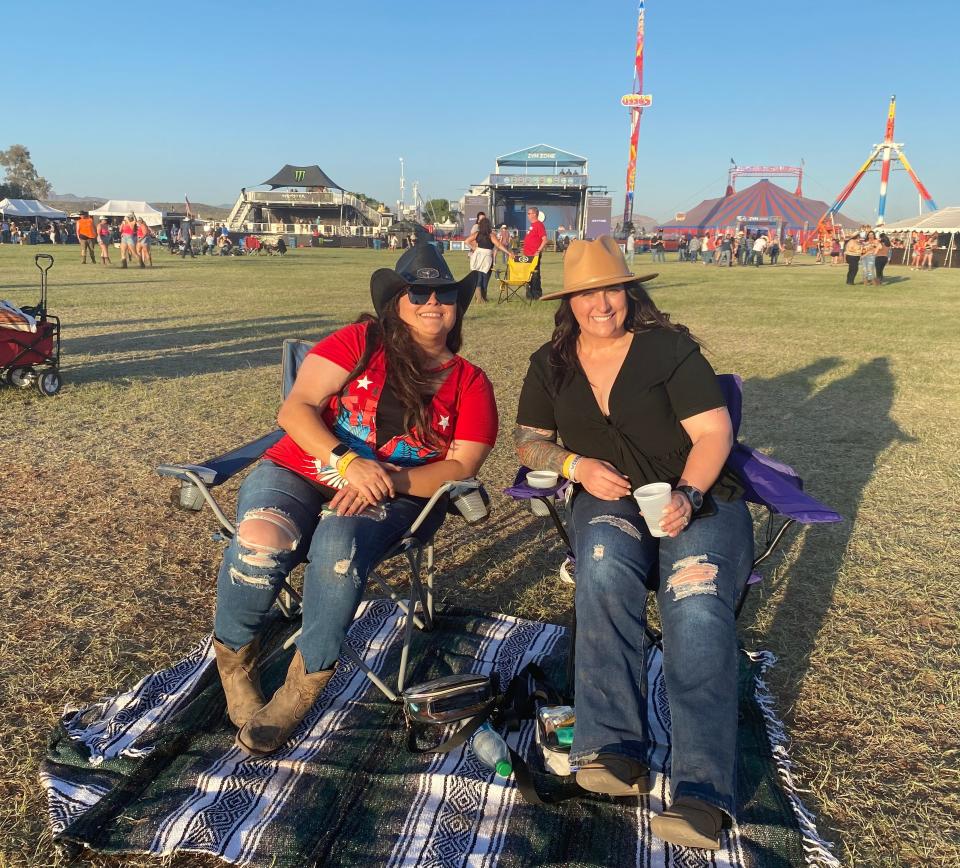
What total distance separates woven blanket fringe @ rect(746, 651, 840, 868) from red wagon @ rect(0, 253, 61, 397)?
19.3 ft

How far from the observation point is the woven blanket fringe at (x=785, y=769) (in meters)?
1.93

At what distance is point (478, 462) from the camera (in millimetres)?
2738

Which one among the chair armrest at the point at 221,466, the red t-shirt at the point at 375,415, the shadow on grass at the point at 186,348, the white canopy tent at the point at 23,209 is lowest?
the shadow on grass at the point at 186,348

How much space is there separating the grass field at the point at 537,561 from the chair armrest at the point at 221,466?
2.48 feet

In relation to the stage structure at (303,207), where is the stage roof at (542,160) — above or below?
above

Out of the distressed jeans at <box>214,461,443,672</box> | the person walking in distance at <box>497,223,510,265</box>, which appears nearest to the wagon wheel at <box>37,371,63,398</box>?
the distressed jeans at <box>214,461,443,672</box>

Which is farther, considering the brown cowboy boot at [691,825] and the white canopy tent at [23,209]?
the white canopy tent at [23,209]

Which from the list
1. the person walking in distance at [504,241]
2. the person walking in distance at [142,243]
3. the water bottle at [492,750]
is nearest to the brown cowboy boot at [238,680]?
the water bottle at [492,750]

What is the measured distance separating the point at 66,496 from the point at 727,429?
3679 millimetres

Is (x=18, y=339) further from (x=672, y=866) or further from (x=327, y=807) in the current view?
(x=672, y=866)

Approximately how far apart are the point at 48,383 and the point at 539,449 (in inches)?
213

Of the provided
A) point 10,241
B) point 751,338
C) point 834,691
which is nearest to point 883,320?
point 751,338

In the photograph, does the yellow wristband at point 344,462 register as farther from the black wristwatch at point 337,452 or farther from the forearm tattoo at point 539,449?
the forearm tattoo at point 539,449

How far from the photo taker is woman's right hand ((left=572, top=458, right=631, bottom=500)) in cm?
247
